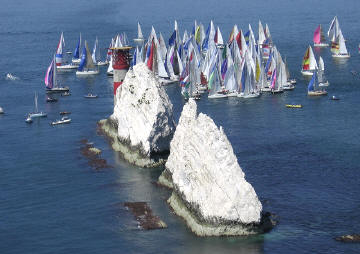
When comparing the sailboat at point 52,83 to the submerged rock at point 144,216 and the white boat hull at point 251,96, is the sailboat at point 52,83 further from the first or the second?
the submerged rock at point 144,216

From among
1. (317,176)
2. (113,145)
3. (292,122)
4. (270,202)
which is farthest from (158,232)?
(292,122)

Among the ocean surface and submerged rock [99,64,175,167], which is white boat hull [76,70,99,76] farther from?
submerged rock [99,64,175,167]

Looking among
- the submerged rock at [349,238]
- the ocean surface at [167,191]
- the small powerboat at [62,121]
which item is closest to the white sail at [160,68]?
the ocean surface at [167,191]

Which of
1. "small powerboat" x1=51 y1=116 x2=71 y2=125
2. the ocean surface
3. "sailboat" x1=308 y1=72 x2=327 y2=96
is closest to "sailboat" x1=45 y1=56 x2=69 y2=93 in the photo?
the ocean surface

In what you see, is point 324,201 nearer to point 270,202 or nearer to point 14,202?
point 270,202

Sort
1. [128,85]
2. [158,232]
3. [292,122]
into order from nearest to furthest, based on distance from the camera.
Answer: [158,232]
[128,85]
[292,122]

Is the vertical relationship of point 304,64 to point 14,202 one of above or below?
above

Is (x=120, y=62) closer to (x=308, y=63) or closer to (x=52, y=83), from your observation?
(x=52, y=83)
